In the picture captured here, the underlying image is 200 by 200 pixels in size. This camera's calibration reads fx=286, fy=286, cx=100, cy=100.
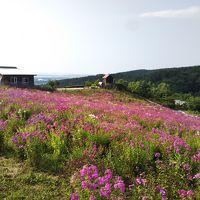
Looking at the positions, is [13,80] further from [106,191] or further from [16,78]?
[106,191]

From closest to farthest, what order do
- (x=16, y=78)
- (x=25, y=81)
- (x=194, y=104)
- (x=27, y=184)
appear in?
(x=27, y=184) → (x=16, y=78) → (x=25, y=81) → (x=194, y=104)

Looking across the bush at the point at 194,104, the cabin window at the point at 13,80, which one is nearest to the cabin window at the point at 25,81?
the cabin window at the point at 13,80

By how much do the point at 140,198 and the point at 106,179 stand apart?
858 mm

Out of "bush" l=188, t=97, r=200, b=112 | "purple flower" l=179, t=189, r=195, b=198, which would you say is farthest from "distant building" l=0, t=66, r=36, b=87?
"bush" l=188, t=97, r=200, b=112

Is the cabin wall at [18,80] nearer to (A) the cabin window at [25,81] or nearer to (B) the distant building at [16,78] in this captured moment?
(B) the distant building at [16,78]

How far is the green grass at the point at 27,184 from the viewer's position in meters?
7.00

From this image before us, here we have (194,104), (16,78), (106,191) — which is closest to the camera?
(106,191)

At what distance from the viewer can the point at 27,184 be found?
7.64m

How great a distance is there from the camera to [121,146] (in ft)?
28.6

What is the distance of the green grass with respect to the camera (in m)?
7.00

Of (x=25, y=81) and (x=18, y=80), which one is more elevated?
(x=18, y=80)

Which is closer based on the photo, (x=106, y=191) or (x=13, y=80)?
A: (x=106, y=191)

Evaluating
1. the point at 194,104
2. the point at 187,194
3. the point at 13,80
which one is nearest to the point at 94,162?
the point at 187,194

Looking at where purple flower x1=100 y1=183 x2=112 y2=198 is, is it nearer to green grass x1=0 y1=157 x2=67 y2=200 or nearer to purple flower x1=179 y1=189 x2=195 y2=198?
green grass x1=0 y1=157 x2=67 y2=200
